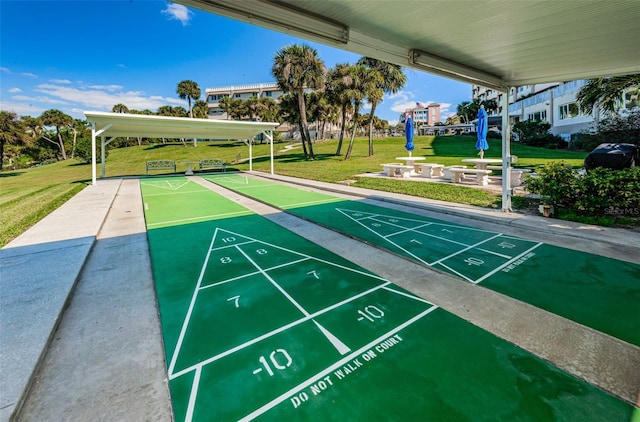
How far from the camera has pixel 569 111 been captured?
28625 mm

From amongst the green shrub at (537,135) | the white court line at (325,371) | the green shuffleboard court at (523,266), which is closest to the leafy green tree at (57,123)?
the green shuffleboard court at (523,266)

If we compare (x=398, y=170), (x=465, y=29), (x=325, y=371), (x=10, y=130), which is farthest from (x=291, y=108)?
(x=325, y=371)

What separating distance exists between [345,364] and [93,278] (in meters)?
3.97

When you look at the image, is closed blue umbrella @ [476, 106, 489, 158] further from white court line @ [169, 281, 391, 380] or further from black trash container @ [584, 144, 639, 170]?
white court line @ [169, 281, 391, 380]

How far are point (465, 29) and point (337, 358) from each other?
492 centimetres

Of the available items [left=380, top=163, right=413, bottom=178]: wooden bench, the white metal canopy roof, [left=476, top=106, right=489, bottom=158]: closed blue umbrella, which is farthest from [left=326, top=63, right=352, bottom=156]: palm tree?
the white metal canopy roof

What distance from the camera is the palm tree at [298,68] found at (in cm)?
2517

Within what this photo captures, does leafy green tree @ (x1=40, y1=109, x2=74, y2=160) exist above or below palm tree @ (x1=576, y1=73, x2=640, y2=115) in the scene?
above

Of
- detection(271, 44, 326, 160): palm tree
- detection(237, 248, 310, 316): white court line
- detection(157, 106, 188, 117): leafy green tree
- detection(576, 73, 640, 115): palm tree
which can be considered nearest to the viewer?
detection(237, 248, 310, 316): white court line

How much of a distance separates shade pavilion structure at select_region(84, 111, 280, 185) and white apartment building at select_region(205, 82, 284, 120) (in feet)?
175

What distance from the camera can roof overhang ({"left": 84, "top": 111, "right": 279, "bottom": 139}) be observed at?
14594 millimetres

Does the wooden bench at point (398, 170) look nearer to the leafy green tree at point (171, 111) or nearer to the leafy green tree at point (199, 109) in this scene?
the leafy green tree at point (199, 109)

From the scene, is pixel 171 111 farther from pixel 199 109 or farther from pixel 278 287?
pixel 278 287

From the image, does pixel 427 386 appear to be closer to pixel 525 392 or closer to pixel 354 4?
pixel 525 392
